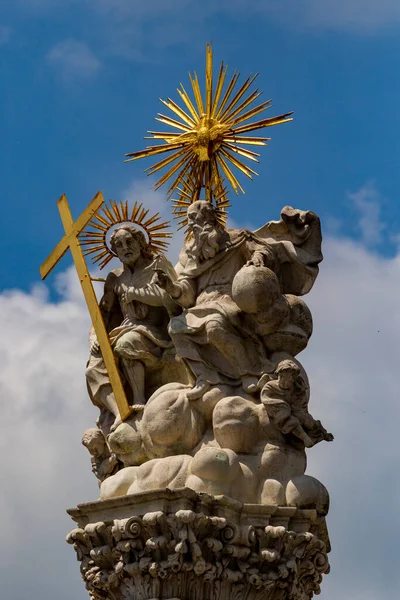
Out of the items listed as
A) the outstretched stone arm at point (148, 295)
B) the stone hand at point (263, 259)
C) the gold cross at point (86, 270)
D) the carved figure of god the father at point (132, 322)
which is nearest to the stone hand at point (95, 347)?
the carved figure of god the father at point (132, 322)

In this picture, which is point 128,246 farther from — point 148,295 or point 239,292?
point 239,292

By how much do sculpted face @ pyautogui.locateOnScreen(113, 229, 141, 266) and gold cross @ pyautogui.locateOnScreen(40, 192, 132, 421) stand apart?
0.42 m

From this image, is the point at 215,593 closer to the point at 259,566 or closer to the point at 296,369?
the point at 259,566

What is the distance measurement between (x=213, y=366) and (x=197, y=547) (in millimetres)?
2208

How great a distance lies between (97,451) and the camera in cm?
1791

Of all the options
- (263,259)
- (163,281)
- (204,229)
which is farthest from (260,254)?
(163,281)

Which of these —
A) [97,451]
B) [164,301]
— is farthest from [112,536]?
[164,301]

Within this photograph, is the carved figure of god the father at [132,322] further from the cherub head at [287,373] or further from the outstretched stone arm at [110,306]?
the cherub head at [287,373]

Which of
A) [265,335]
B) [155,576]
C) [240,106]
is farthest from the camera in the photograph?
[240,106]

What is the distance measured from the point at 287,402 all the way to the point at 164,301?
1962 millimetres

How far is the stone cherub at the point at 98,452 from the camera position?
17.8 m

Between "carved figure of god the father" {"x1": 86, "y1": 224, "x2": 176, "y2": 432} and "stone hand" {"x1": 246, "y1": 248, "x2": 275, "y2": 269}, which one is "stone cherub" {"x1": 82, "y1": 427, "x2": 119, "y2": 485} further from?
"stone hand" {"x1": 246, "y1": 248, "x2": 275, "y2": 269}

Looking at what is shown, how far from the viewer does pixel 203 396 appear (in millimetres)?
17031

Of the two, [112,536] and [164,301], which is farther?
[164,301]
